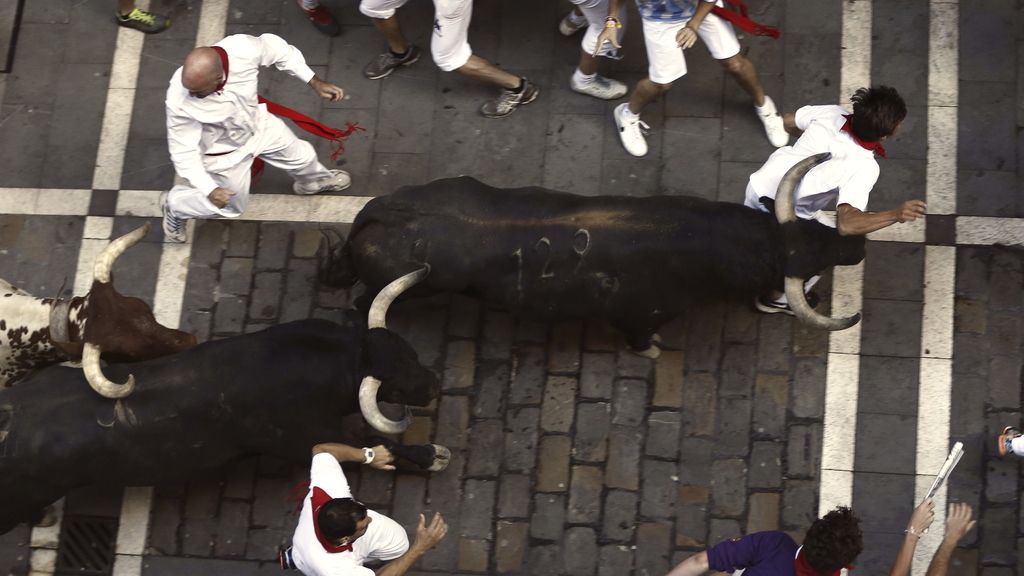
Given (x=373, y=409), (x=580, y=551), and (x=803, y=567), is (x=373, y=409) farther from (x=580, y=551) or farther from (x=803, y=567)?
(x=803, y=567)

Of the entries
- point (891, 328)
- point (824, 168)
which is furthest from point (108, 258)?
point (891, 328)

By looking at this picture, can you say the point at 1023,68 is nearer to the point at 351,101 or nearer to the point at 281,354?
the point at 351,101

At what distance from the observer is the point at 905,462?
305 inches

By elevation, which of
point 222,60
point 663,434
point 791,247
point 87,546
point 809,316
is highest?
point 222,60

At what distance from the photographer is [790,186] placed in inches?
271

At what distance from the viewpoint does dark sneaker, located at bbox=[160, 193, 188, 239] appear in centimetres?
841

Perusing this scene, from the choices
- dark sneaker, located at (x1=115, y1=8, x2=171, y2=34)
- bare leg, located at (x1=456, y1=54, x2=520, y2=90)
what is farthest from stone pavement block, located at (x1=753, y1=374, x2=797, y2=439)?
dark sneaker, located at (x1=115, y1=8, x2=171, y2=34)

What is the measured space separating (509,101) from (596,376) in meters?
2.26

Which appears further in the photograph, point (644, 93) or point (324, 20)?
point (324, 20)

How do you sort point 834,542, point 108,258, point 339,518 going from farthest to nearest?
point 108,258, point 339,518, point 834,542

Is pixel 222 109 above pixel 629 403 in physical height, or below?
above

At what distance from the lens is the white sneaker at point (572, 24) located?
352 inches

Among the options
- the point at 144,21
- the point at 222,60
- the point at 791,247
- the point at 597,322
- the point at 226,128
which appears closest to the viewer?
the point at 791,247

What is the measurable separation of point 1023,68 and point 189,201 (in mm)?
6181
